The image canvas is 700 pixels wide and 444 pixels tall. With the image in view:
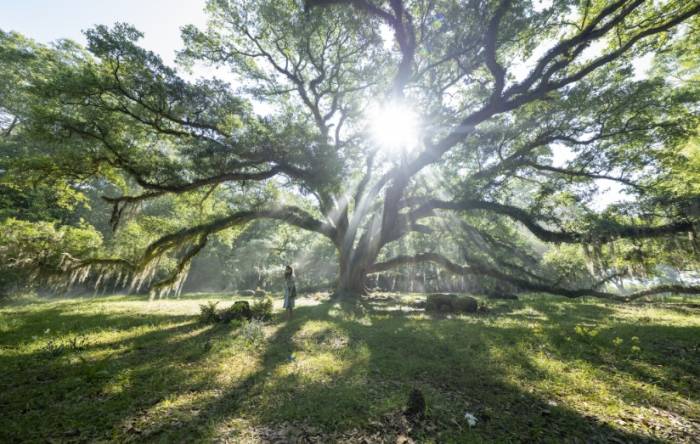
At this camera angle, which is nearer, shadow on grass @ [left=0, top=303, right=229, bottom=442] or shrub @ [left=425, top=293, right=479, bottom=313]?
shadow on grass @ [left=0, top=303, right=229, bottom=442]

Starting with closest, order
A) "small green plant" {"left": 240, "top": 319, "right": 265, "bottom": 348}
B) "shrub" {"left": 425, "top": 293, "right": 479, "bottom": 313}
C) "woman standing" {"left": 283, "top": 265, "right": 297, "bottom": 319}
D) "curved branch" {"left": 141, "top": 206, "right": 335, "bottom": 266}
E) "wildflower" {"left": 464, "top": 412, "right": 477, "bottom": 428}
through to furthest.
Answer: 1. "wildflower" {"left": 464, "top": 412, "right": 477, "bottom": 428}
2. "small green plant" {"left": 240, "top": 319, "right": 265, "bottom": 348}
3. "woman standing" {"left": 283, "top": 265, "right": 297, "bottom": 319}
4. "shrub" {"left": 425, "top": 293, "right": 479, "bottom": 313}
5. "curved branch" {"left": 141, "top": 206, "right": 335, "bottom": 266}

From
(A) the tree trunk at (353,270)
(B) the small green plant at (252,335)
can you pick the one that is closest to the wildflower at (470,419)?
(B) the small green plant at (252,335)

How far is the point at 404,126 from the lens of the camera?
13.4 meters

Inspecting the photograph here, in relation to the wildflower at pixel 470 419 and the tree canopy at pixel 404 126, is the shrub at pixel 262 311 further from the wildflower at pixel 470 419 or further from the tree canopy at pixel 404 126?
the wildflower at pixel 470 419

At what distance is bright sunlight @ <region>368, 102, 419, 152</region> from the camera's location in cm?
1293

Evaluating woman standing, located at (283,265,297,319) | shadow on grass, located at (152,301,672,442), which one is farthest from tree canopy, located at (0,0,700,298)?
shadow on grass, located at (152,301,672,442)

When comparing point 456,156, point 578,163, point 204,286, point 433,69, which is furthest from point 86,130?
point 204,286

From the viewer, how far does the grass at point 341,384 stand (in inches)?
131

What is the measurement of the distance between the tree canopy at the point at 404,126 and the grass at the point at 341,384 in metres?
4.52

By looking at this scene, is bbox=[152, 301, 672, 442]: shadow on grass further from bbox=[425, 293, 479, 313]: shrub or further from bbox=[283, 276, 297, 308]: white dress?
bbox=[425, 293, 479, 313]: shrub

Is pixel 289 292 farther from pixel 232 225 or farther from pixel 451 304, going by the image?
pixel 451 304

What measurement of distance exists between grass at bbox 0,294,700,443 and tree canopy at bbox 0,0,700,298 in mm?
4520

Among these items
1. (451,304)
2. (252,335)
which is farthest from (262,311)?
(451,304)

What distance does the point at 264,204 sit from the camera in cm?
1487
